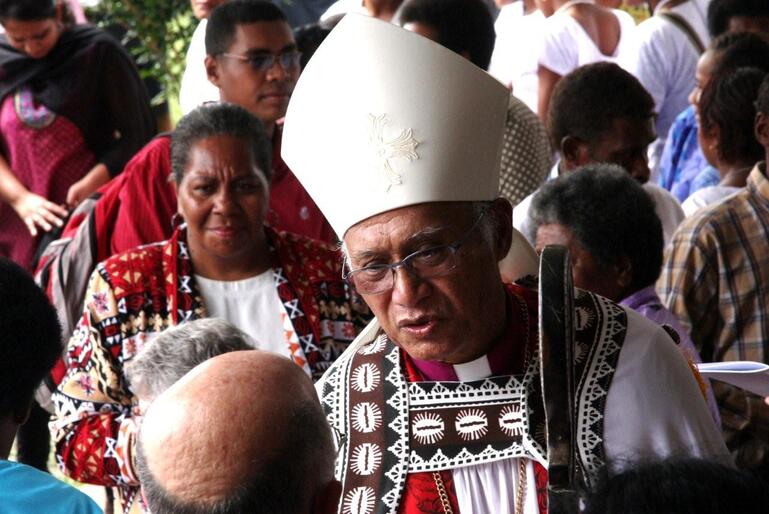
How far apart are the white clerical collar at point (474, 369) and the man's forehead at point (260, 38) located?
258cm

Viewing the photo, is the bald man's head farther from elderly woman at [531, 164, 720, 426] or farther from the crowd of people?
elderly woman at [531, 164, 720, 426]

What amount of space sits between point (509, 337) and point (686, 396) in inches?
14.8

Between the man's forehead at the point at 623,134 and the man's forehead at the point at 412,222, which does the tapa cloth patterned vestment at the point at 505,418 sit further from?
the man's forehead at the point at 623,134

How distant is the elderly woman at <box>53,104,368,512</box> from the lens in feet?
11.6

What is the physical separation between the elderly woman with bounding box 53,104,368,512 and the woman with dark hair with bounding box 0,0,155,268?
→ 6.98ft

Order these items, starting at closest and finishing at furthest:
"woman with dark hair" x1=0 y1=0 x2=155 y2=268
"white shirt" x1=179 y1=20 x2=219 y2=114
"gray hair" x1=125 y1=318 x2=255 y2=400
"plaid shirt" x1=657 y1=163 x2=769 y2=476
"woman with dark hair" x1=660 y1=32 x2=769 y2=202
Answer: "gray hair" x1=125 y1=318 x2=255 y2=400 → "plaid shirt" x1=657 y1=163 x2=769 y2=476 → "white shirt" x1=179 y1=20 x2=219 y2=114 → "woman with dark hair" x1=660 y1=32 x2=769 y2=202 → "woman with dark hair" x1=0 y1=0 x2=155 y2=268

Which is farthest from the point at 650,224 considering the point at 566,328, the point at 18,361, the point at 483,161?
the point at 18,361

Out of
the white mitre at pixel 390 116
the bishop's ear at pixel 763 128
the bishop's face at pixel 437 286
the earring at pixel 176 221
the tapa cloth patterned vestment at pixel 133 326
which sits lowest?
the tapa cloth patterned vestment at pixel 133 326

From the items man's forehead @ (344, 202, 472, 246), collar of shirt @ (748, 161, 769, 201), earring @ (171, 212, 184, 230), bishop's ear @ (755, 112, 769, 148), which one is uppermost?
man's forehead @ (344, 202, 472, 246)

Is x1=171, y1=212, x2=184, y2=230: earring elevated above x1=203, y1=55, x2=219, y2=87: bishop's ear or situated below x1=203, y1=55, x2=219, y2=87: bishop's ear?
below

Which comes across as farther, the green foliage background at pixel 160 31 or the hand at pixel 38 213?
the green foliage background at pixel 160 31

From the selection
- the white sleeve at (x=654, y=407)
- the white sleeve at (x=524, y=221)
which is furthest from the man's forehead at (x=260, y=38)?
the white sleeve at (x=654, y=407)

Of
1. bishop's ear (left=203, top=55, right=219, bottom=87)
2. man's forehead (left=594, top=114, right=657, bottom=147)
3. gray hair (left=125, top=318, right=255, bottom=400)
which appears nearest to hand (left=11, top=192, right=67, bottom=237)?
bishop's ear (left=203, top=55, right=219, bottom=87)

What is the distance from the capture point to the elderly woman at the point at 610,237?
333 cm
